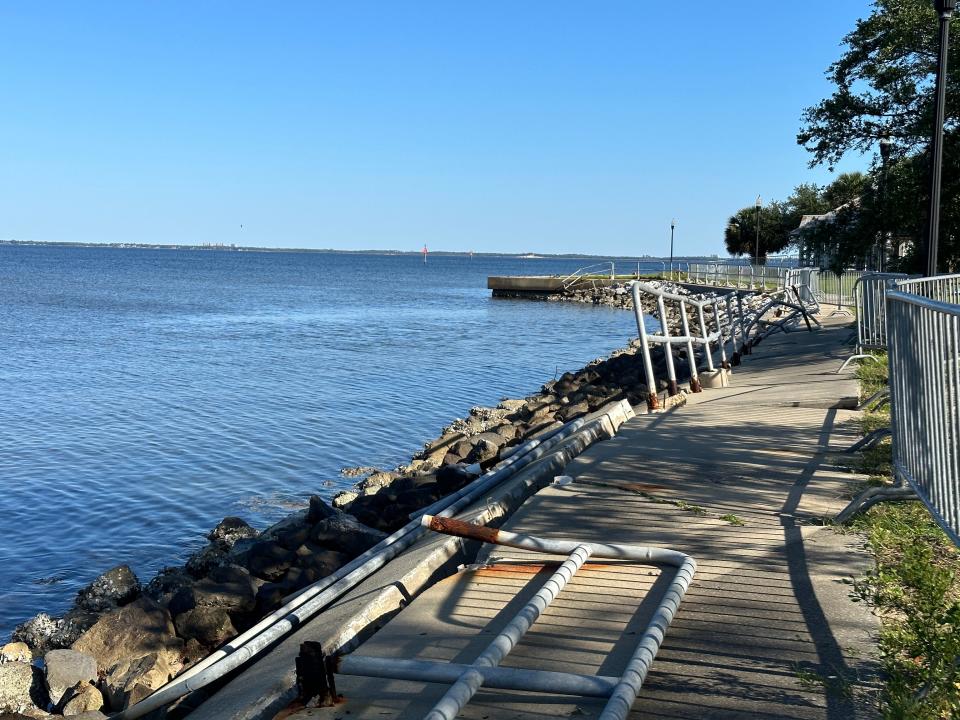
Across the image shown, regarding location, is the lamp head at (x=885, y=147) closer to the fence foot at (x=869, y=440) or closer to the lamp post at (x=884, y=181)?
the lamp post at (x=884, y=181)

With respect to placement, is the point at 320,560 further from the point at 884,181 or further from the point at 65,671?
the point at 884,181

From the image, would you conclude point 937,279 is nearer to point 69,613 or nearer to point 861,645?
point 861,645

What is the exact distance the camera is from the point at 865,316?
12977 millimetres

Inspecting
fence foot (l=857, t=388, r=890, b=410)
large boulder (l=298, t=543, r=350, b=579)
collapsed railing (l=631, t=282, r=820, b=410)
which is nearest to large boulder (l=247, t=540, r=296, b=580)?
large boulder (l=298, t=543, r=350, b=579)

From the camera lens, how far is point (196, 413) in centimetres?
2052

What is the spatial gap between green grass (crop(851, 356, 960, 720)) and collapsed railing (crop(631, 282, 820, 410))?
442 centimetres

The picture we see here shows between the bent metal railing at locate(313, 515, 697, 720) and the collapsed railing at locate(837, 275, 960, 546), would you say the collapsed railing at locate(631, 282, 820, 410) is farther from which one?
the bent metal railing at locate(313, 515, 697, 720)

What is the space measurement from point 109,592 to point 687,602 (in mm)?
6071

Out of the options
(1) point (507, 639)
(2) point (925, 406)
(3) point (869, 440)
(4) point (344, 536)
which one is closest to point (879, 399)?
(3) point (869, 440)

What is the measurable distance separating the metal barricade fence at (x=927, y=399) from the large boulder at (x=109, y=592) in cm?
640

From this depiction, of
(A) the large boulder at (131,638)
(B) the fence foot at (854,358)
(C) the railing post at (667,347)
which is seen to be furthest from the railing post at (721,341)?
(A) the large boulder at (131,638)

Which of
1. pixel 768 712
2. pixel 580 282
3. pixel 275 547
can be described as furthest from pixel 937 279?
pixel 580 282

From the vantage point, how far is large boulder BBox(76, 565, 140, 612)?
8680mm

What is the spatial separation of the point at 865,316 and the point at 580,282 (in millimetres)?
68719
